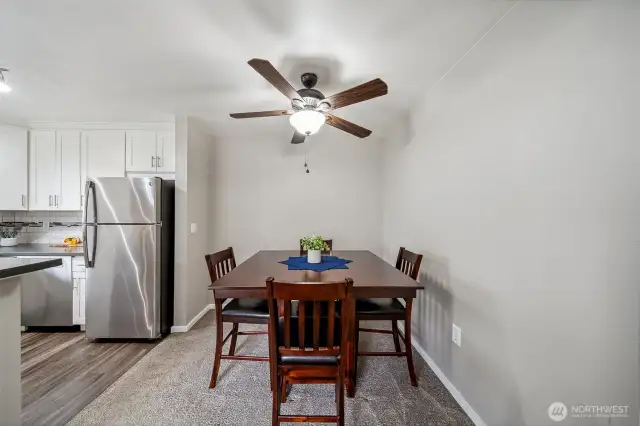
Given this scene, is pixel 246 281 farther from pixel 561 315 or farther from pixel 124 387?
pixel 561 315

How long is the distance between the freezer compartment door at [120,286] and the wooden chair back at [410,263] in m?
2.45

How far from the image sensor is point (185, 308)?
3.01 metres

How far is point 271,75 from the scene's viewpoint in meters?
1.53

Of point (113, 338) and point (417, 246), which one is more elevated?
point (417, 246)

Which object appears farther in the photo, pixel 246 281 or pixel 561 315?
pixel 246 281

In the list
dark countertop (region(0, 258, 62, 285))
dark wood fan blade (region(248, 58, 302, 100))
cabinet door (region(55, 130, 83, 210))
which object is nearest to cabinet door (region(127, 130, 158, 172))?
cabinet door (region(55, 130, 83, 210))

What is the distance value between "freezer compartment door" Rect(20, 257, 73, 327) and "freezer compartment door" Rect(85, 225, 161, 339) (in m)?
0.43

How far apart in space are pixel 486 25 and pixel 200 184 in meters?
3.15

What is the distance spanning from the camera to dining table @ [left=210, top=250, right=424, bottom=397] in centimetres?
159

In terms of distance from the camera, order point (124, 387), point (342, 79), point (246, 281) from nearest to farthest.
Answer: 1. point (246, 281)
2. point (124, 387)
3. point (342, 79)

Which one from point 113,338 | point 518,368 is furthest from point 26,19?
point 518,368

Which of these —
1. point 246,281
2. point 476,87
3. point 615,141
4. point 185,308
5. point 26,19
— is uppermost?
point 26,19

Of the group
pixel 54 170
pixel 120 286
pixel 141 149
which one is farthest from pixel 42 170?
pixel 120 286

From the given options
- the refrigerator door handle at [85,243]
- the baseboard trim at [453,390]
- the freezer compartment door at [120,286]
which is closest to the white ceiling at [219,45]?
the refrigerator door handle at [85,243]
